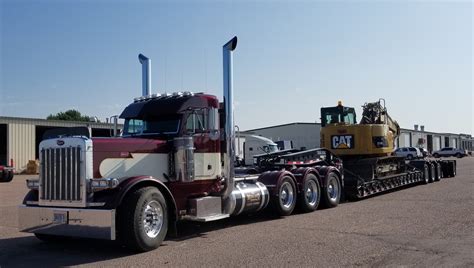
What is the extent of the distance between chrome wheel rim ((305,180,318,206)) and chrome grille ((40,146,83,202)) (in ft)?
23.6

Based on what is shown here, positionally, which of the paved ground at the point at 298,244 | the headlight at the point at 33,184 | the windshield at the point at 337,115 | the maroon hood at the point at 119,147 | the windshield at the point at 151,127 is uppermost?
the windshield at the point at 337,115

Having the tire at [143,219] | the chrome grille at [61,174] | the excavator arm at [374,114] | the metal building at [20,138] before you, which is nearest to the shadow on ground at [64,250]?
the tire at [143,219]

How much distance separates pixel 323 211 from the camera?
14.1 meters

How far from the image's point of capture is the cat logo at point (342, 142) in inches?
755

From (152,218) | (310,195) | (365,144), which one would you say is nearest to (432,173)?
(365,144)

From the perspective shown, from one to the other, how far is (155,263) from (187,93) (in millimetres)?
4006

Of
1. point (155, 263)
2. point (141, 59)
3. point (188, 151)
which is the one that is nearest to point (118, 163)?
point (188, 151)

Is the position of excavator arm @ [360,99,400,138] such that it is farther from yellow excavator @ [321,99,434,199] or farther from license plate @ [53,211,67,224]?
license plate @ [53,211,67,224]

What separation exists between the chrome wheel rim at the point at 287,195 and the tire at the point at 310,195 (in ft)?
1.37

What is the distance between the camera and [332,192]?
15297 millimetres

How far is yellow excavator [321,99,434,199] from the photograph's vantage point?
1841 cm

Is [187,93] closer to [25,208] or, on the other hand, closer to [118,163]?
[118,163]

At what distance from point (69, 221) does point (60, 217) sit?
0.73 feet

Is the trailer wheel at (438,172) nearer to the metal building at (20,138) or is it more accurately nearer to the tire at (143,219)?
the tire at (143,219)
